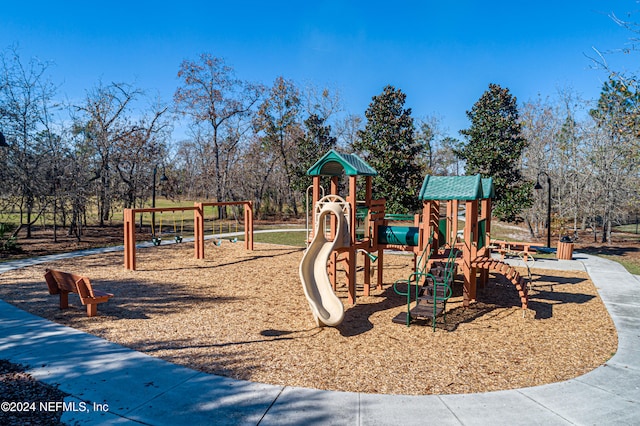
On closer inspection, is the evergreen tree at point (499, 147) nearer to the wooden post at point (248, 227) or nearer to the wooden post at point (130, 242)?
the wooden post at point (248, 227)

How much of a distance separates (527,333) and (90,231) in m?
22.0

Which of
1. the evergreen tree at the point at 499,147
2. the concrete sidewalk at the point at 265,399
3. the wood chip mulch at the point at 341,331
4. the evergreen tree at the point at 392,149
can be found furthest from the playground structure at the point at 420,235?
the evergreen tree at the point at 392,149

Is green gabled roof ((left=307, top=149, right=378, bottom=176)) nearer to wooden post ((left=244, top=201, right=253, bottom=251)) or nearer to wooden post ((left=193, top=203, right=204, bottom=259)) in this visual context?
wooden post ((left=193, top=203, right=204, bottom=259))

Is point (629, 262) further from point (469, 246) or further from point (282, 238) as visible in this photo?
point (282, 238)

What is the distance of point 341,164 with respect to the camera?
944cm

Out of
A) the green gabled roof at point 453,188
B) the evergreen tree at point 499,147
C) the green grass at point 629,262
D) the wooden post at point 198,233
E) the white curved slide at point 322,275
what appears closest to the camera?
the white curved slide at point 322,275

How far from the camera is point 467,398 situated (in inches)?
185

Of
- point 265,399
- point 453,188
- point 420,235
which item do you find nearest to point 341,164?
point 420,235

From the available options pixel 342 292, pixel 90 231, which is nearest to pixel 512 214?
pixel 342 292

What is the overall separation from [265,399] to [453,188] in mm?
6258

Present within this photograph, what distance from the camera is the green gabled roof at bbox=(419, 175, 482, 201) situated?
8559mm

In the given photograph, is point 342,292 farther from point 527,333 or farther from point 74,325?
point 74,325

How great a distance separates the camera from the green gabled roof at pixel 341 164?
903cm

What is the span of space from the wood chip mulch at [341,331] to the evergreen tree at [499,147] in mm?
6294
